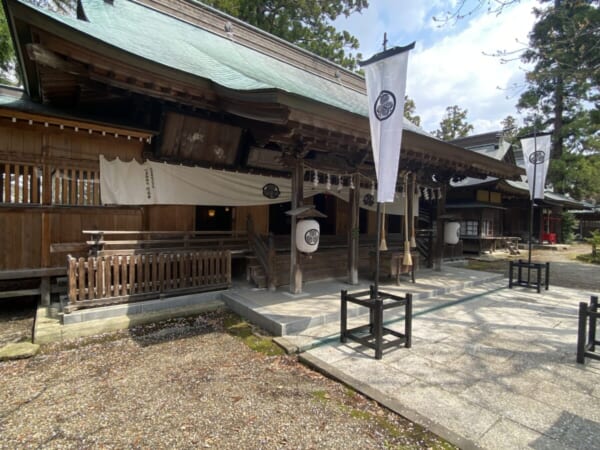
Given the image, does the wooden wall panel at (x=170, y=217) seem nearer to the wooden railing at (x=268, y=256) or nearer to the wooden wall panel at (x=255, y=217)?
the wooden wall panel at (x=255, y=217)

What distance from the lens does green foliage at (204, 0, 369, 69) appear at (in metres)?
17.1

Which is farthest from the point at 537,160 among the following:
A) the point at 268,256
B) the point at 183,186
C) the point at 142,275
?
the point at 142,275

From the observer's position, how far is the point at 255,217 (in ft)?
24.6

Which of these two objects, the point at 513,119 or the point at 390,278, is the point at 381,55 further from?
the point at 513,119

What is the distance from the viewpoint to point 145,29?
19.2ft

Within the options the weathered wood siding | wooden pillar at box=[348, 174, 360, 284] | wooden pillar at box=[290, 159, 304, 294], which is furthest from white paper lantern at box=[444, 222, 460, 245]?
the weathered wood siding

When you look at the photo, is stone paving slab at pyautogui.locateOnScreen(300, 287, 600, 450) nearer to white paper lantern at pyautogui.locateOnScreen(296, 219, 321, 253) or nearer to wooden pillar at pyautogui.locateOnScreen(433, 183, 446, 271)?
white paper lantern at pyautogui.locateOnScreen(296, 219, 321, 253)

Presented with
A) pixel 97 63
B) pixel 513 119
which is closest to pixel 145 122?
pixel 97 63

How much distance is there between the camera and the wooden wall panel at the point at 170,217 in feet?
19.8

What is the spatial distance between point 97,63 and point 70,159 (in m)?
2.05

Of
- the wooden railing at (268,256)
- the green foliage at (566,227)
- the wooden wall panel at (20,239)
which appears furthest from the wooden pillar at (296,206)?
the green foliage at (566,227)

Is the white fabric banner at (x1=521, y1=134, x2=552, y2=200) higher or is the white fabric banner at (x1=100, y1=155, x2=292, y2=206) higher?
the white fabric banner at (x1=521, y1=134, x2=552, y2=200)

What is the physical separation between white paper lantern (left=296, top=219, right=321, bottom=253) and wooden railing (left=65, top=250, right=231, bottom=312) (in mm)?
1397

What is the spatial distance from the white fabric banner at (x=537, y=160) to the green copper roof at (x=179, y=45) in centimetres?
464
